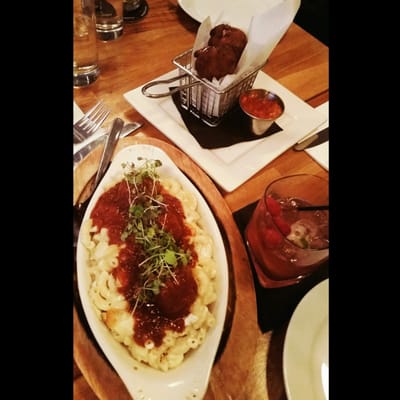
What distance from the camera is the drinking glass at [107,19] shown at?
1.83 m

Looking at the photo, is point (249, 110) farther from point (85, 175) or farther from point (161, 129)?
point (85, 175)

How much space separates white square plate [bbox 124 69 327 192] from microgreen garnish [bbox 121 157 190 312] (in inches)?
9.4

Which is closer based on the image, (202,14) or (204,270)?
(204,270)

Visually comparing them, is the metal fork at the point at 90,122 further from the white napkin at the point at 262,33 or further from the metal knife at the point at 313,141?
the metal knife at the point at 313,141

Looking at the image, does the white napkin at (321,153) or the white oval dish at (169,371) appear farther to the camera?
the white napkin at (321,153)

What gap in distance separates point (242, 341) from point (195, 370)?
0.53ft

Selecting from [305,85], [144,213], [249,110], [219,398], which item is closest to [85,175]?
[144,213]

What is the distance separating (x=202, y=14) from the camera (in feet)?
6.58

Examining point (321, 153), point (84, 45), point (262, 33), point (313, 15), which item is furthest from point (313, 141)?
point (313, 15)

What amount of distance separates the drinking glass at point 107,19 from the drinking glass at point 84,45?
24 cm

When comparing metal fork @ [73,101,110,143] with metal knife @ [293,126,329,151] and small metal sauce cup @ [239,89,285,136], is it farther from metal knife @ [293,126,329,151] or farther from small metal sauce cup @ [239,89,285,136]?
metal knife @ [293,126,329,151]

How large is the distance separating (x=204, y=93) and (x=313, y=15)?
59.5 inches

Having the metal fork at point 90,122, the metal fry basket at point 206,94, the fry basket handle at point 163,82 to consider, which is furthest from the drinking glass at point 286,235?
the metal fork at point 90,122

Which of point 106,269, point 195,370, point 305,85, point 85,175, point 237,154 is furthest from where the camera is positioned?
point 305,85
